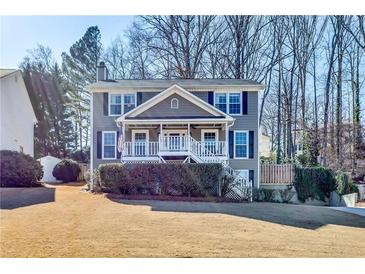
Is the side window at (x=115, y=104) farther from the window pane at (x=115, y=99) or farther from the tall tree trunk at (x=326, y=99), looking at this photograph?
the tall tree trunk at (x=326, y=99)

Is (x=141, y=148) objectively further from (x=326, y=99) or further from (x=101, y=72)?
(x=326, y=99)

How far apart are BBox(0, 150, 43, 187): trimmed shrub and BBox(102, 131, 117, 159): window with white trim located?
222cm

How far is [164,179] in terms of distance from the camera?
359 inches

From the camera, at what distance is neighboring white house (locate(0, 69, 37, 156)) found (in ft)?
26.6

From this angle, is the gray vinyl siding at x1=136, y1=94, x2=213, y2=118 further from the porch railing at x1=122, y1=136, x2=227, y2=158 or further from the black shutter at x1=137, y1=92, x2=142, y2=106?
the porch railing at x1=122, y1=136, x2=227, y2=158

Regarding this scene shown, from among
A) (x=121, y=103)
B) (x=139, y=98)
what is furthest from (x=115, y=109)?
(x=139, y=98)

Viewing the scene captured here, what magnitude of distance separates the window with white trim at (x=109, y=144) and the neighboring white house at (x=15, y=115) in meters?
2.01

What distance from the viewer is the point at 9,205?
633 centimetres

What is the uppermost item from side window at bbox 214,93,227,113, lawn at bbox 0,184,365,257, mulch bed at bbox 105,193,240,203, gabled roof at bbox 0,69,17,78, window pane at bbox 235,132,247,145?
side window at bbox 214,93,227,113

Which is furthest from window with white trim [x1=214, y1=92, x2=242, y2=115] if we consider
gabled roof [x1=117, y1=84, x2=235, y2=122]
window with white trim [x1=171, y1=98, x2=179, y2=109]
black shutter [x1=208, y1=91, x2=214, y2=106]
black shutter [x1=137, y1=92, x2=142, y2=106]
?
black shutter [x1=137, y1=92, x2=142, y2=106]

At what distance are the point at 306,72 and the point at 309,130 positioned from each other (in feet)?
4.59

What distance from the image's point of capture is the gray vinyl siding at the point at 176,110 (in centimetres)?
1076
